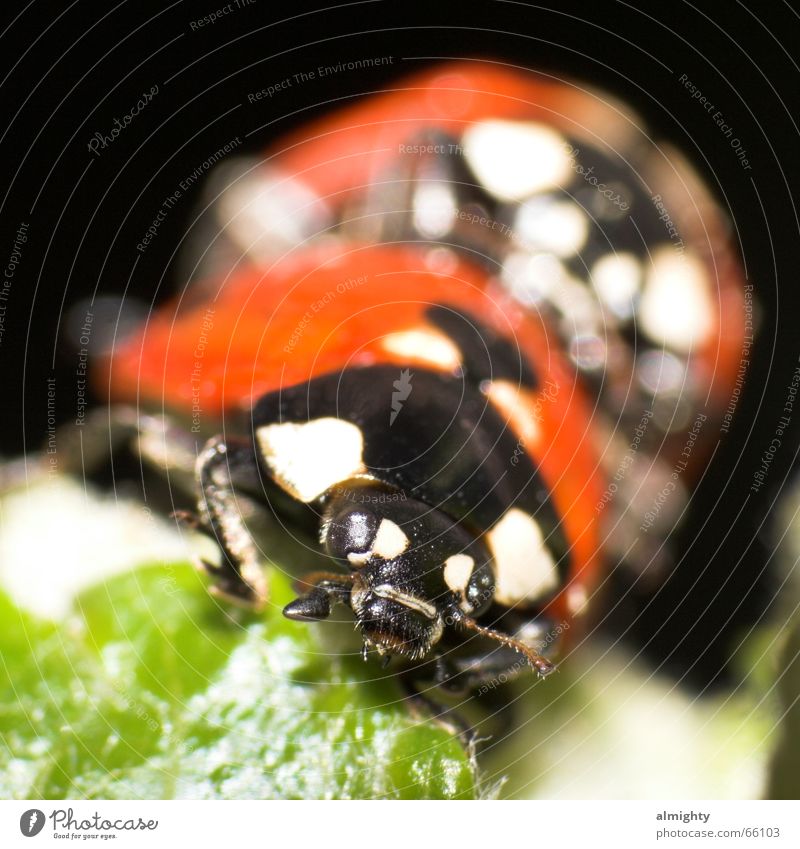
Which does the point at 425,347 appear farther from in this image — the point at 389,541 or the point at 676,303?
the point at 676,303

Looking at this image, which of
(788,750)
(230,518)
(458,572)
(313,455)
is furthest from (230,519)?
(788,750)

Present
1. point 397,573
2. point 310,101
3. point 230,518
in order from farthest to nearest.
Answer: point 310,101 < point 230,518 < point 397,573

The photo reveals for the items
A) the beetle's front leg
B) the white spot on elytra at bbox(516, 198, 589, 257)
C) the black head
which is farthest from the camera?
the white spot on elytra at bbox(516, 198, 589, 257)

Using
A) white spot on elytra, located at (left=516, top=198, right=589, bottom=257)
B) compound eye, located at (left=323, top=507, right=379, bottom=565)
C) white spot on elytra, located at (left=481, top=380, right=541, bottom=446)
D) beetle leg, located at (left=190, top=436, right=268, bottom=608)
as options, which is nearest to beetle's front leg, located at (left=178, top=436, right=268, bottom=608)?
beetle leg, located at (left=190, top=436, right=268, bottom=608)

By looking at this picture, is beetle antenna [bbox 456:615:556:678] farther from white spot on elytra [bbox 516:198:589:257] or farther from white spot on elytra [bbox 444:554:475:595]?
white spot on elytra [bbox 516:198:589:257]

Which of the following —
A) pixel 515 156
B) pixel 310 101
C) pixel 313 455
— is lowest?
pixel 313 455

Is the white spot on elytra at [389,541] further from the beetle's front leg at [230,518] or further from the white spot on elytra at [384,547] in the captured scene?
the beetle's front leg at [230,518]
